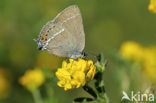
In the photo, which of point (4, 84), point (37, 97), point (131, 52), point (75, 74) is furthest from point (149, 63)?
point (4, 84)

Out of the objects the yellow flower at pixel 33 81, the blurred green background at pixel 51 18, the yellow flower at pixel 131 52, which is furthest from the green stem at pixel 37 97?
the yellow flower at pixel 131 52

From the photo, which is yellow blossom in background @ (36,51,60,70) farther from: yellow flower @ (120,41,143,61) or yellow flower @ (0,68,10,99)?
yellow flower @ (120,41,143,61)

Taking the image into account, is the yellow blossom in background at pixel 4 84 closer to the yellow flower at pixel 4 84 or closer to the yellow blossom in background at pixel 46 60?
the yellow flower at pixel 4 84

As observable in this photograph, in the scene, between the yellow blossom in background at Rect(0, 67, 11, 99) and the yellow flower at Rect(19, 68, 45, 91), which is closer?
the yellow flower at Rect(19, 68, 45, 91)

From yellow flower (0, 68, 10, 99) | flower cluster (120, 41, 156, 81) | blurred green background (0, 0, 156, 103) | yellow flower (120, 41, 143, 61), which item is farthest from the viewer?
blurred green background (0, 0, 156, 103)

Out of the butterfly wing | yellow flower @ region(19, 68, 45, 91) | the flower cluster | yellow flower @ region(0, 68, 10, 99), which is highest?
the butterfly wing

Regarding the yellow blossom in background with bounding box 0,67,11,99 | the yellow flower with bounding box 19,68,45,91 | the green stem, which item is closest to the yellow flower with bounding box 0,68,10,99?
the yellow blossom in background with bounding box 0,67,11,99

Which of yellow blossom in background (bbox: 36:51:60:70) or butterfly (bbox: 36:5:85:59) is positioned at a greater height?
butterfly (bbox: 36:5:85:59)
